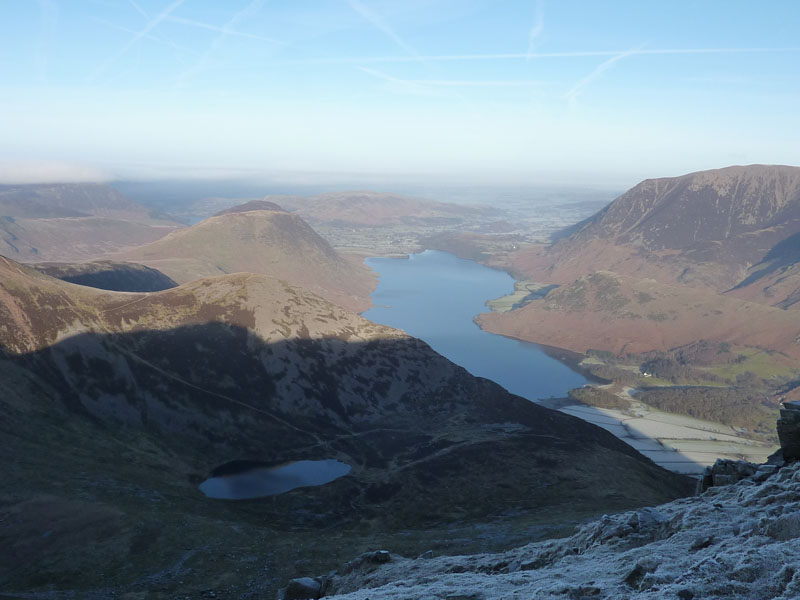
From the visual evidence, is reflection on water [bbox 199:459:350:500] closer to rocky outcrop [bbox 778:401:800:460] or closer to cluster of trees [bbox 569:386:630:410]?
rocky outcrop [bbox 778:401:800:460]

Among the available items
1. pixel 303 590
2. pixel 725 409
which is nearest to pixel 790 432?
pixel 303 590

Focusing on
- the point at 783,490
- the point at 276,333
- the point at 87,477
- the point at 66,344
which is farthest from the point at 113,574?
the point at 276,333

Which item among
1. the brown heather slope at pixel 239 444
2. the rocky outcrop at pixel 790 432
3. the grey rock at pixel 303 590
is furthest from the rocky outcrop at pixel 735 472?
the grey rock at pixel 303 590

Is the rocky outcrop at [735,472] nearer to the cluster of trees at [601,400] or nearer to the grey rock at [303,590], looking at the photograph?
the grey rock at [303,590]

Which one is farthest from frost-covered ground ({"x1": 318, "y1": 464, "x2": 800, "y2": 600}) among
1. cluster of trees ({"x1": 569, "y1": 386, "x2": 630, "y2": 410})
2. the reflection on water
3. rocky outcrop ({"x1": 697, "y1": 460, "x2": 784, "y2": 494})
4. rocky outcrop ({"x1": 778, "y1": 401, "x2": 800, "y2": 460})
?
cluster of trees ({"x1": 569, "y1": 386, "x2": 630, "y2": 410})

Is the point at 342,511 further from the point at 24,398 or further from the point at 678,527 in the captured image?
the point at 678,527

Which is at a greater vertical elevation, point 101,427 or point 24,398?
point 24,398
